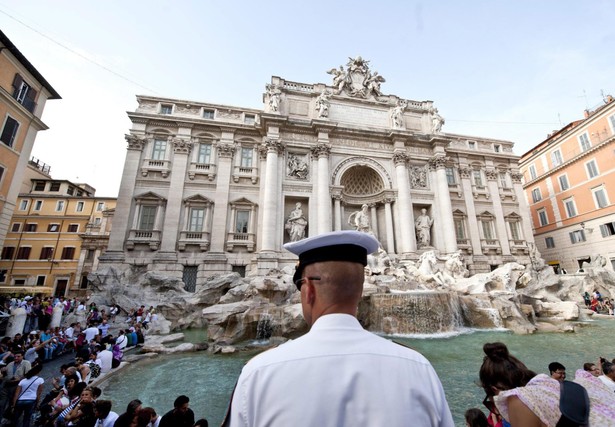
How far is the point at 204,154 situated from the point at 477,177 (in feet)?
72.5

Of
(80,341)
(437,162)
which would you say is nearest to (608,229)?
(437,162)

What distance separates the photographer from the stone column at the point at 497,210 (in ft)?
71.3

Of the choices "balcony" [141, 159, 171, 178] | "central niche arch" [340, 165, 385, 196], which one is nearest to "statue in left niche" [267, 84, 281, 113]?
"central niche arch" [340, 165, 385, 196]

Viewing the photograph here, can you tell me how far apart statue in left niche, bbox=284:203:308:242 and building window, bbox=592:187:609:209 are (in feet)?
73.4

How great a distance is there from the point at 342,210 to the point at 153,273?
488 inches

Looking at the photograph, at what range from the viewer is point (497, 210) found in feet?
74.4

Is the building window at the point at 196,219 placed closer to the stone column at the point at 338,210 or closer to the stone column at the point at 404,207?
the stone column at the point at 338,210

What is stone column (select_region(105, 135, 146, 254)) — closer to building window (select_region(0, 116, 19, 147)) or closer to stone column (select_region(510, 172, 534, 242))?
building window (select_region(0, 116, 19, 147))

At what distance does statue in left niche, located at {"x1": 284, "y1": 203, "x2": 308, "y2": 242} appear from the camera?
17.8 meters

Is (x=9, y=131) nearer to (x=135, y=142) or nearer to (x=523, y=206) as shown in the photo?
(x=135, y=142)

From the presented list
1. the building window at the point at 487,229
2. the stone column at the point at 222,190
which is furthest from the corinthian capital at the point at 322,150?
the building window at the point at 487,229

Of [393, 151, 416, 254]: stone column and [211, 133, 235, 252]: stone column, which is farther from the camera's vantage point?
[393, 151, 416, 254]: stone column

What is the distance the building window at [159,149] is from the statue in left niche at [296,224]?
30.7 feet

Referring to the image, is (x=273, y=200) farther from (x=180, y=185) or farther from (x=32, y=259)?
(x=32, y=259)
